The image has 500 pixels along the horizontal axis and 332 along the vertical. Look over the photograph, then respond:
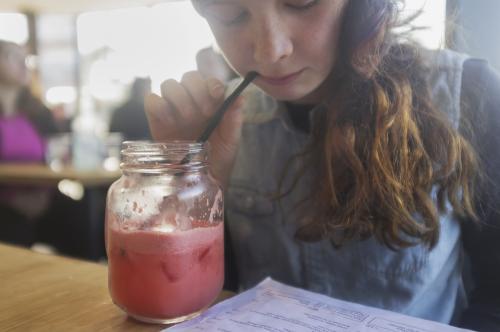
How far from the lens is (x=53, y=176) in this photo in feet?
6.03

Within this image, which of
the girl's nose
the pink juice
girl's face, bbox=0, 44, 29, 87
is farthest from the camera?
girl's face, bbox=0, 44, 29, 87

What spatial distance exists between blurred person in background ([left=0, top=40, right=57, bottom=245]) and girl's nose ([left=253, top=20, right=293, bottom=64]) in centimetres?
162

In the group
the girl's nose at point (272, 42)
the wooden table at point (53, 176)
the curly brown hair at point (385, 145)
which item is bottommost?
the wooden table at point (53, 176)

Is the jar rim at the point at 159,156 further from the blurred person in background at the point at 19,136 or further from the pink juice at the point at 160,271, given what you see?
the blurred person in background at the point at 19,136

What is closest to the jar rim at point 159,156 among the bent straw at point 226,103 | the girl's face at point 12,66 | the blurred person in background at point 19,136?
the bent straw at point 226,103

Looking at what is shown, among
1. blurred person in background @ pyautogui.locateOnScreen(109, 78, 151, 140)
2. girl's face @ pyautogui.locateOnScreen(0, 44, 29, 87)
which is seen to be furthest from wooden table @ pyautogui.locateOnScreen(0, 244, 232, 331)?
blurred person in background @ pyautogui.locateOnScreen(109, 78, 151, 140)

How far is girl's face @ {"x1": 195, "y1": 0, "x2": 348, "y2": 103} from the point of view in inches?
22.6

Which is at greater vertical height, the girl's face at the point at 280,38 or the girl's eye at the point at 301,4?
the girl's eye at the point at 301,4

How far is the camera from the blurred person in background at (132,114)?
2.86m

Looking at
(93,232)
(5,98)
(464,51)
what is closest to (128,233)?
(464,51)

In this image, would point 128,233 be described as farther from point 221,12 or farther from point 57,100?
point 57,100

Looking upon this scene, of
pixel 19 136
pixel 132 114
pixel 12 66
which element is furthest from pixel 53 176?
pixel 132 114

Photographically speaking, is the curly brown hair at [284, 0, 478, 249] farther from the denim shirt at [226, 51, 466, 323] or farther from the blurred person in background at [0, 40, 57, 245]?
the blurred person in background at [0, 40, 57, 245]

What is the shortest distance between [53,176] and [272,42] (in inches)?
60.0
